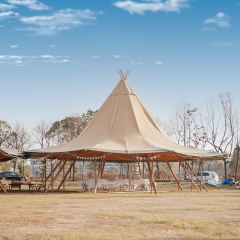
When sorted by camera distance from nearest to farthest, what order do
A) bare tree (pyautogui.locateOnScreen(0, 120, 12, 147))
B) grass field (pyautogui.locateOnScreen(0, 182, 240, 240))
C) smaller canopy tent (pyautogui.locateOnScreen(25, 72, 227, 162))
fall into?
1. grass field (pyautogui.locateOnScreen(0, 182, 240, 240))
2. smaller canopy tent (pyautogui.locateOnScreen(25, 72, 227, 162))
3. bare tree (pyautogui.locateOnScreen(0, 120, 12, 147))

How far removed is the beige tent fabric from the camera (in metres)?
25.3

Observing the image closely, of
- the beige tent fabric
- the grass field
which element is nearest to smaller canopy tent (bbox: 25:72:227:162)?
the beige tent fabric

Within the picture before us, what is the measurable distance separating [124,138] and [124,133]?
55 centimetres

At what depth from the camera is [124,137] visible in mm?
26812

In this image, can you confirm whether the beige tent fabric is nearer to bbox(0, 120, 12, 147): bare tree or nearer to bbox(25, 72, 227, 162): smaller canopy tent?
bbox(25, 72, 227, 162): smaller canopy tent

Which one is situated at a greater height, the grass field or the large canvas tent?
the large canvas tent

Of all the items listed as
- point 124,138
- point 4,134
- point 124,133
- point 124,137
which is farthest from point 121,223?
point 4,134

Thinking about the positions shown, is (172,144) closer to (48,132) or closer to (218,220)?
(218,220)

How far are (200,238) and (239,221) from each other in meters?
2.64

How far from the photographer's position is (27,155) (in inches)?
1109

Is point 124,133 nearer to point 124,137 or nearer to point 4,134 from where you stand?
point 124,137

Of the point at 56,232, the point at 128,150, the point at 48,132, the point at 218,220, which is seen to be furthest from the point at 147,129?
the point at 48,132

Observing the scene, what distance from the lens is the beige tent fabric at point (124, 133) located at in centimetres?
2528

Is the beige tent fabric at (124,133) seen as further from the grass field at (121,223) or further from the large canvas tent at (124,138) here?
the grass field at (121,223)
